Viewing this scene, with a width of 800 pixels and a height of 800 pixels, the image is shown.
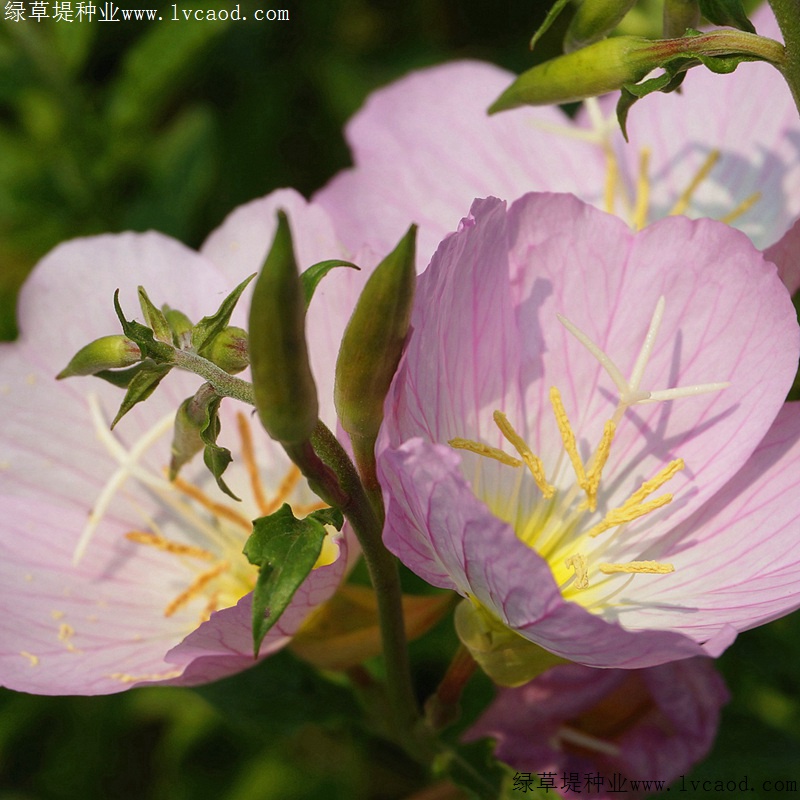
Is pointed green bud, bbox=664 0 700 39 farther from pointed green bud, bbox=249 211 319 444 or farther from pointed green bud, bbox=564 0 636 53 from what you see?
pointed green bud, bbox=249 211 319 444

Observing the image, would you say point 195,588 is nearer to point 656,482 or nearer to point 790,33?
point 656,482

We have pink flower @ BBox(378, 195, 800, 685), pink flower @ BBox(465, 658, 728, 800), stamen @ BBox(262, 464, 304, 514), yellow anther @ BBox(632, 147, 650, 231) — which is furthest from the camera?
yellow anther @ BBox(632, 147, 650, 231)

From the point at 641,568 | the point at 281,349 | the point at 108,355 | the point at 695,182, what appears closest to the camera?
the point at 281,349

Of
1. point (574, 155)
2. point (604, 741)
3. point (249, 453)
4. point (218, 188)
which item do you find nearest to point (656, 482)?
point (604, 741)

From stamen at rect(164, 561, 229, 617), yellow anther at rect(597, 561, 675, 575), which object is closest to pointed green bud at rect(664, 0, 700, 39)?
yellow anther at rect(597, 561, 675, 575)

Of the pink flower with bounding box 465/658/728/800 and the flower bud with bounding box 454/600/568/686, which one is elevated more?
the flower bud with bounding box 454/600/568/686

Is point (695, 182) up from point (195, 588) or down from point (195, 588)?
up
